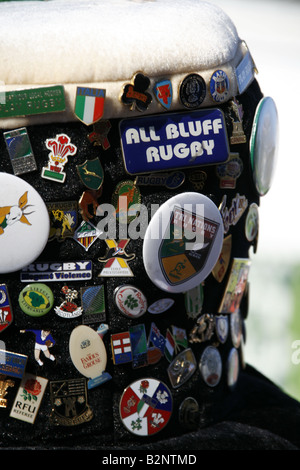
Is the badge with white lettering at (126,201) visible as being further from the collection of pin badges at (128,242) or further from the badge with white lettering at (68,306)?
the badge with white lettering at (68,306)

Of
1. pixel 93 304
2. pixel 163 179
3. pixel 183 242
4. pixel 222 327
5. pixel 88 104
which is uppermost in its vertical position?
pixel 88 104

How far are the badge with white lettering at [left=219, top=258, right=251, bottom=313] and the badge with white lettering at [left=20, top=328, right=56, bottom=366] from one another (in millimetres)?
375

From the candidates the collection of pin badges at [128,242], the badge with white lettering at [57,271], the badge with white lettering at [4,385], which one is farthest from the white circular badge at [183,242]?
the badge with white lettering at [4,385]

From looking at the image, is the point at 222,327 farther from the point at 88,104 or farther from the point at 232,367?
the point at 88,104

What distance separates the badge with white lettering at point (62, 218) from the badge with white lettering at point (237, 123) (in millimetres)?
333

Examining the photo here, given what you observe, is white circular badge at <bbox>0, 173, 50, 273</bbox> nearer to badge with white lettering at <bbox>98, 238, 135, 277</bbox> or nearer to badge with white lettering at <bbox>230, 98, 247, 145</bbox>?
badge with white lettering at <bbox>98, 238, 135, 277</bbox>

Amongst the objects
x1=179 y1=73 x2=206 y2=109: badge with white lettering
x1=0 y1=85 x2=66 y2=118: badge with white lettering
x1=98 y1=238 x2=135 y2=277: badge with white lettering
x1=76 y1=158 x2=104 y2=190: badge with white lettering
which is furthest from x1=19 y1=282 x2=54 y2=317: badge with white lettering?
x1=179 y1=73 x2=206 y2=109: badge with white lettering

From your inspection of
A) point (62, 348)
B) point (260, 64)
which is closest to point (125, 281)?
point (62, 348)

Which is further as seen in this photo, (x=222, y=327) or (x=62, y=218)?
(x=222, y=327)

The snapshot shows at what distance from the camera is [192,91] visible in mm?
1188

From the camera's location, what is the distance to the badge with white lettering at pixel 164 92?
1.16m

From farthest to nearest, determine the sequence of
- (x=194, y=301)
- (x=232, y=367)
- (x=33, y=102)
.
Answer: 1. (x=232, y=367)
2. (x=194, y=301)
3. (x=33, y=102)

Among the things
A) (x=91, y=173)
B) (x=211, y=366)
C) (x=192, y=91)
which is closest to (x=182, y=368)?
(x=211, y=366)

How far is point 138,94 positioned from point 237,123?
22 centimetres
